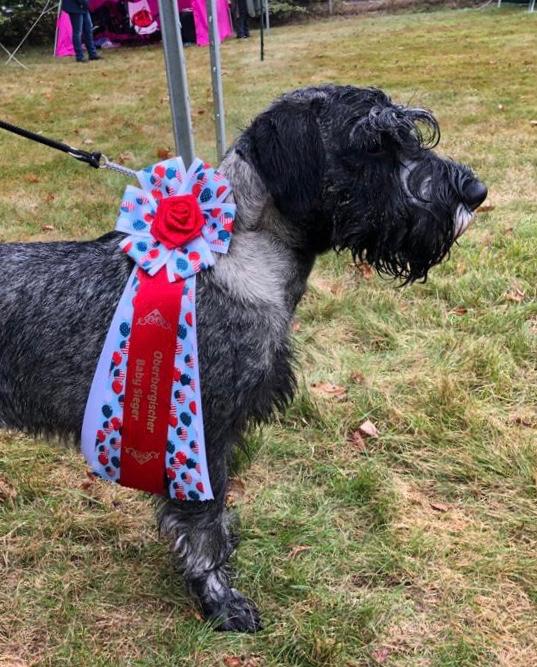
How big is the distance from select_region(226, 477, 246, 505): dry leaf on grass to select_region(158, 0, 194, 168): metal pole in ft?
8.50

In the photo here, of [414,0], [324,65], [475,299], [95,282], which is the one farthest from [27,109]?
[414,0]

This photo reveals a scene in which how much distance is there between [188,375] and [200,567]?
3.05 feet

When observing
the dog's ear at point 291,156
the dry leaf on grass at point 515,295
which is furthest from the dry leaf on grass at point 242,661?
the dry leaf on grass at point 515,295

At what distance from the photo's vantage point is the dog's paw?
2691 mm

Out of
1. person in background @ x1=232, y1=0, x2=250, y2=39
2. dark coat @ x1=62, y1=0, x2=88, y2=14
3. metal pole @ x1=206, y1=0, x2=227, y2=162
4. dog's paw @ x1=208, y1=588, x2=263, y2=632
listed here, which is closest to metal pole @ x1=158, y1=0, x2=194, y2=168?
metal pole @ x1=206, y1=0, x2=227, y2=162

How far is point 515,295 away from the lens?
476cm

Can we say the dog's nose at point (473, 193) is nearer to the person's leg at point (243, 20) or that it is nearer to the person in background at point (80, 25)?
the person in background at point (80, 25)

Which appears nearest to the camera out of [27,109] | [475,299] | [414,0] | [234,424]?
[234,424]

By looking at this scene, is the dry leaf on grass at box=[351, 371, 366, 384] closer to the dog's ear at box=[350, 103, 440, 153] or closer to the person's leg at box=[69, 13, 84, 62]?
the dog's ear at box=[350, 103, 440, 153]

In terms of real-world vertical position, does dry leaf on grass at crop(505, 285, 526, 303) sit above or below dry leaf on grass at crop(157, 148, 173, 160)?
below

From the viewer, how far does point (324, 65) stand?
1462cm

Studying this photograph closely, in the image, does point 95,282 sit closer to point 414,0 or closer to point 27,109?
point 27,109

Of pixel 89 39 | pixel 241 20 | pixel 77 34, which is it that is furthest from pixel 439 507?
pixel 241 20

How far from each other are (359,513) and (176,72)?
329 cm
